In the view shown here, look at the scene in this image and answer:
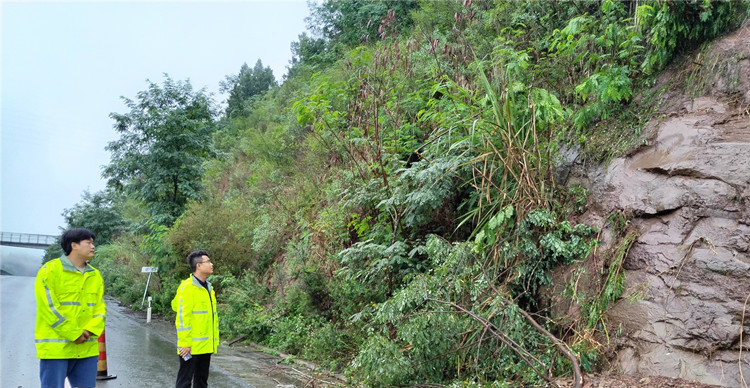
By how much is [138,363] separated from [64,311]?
4.73 metres

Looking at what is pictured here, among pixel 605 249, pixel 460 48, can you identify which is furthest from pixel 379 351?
pixel 460 48

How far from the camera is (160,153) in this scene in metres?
17.7

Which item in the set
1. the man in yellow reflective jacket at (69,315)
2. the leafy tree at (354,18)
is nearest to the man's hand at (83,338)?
the man in yellow reflective jacket at (69,315)

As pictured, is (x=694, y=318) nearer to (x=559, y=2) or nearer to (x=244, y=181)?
(x=559, y=2)

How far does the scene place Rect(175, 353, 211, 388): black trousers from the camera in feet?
17.7

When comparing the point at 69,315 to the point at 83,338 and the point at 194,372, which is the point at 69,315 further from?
the point at 194,372

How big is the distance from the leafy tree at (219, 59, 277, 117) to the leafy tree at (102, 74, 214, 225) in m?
29.3

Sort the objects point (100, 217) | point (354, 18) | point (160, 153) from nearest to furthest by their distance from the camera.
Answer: point (160, 153), point (354, 18), point (100, 217)

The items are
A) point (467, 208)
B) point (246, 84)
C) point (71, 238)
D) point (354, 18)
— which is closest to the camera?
Result: point (71, 238)

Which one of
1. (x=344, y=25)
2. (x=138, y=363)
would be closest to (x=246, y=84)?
(x=344, y=25)

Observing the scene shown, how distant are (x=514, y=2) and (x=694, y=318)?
27.8ft

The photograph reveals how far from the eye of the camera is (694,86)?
6.62 metres

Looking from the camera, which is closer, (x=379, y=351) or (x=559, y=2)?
(x=379, y=351)

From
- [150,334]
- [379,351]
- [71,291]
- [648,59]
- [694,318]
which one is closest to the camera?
[71,291]
